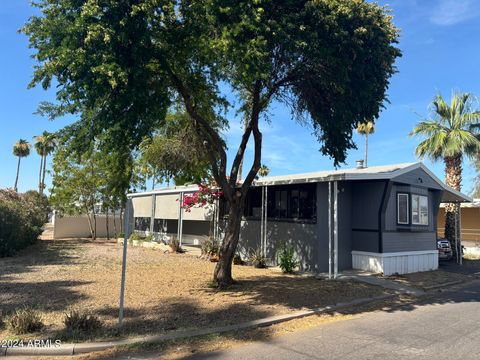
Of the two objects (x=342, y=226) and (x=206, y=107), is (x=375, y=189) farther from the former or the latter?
(x=206, y=107)

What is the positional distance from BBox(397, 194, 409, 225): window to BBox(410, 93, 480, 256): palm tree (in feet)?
18.3

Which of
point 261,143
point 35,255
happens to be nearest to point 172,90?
point 261,143

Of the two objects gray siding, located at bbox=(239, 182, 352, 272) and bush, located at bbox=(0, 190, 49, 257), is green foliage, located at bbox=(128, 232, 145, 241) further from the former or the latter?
gray siding, located at bbox=(239, 182, 352, 272)

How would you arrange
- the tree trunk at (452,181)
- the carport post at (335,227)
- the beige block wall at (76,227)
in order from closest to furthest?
the carport post at (335,227) → the tree trunk at (452,181) → the beige block wall at (76,227)

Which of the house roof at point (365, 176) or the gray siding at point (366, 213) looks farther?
the gray siding at point (366, 213)

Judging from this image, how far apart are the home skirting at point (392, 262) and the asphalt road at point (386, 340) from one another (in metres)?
4.57

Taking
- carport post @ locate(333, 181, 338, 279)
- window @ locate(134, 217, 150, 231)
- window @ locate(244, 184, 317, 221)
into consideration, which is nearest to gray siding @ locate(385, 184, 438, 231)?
carport post @ locate(333, 181, 338, 279)

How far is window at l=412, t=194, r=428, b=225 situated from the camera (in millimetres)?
15255

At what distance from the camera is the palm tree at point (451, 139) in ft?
61.1

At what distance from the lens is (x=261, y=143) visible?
11297mm

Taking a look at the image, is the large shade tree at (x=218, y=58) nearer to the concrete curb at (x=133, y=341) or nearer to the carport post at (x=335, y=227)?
the carport post at (x=335, y=227)

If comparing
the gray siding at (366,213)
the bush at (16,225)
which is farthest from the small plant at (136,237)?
the gray siding at (366,213)

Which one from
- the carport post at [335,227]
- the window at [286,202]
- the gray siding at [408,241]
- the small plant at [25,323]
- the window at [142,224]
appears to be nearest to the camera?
the small plant at [25,323]

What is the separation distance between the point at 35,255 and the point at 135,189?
1282cm
